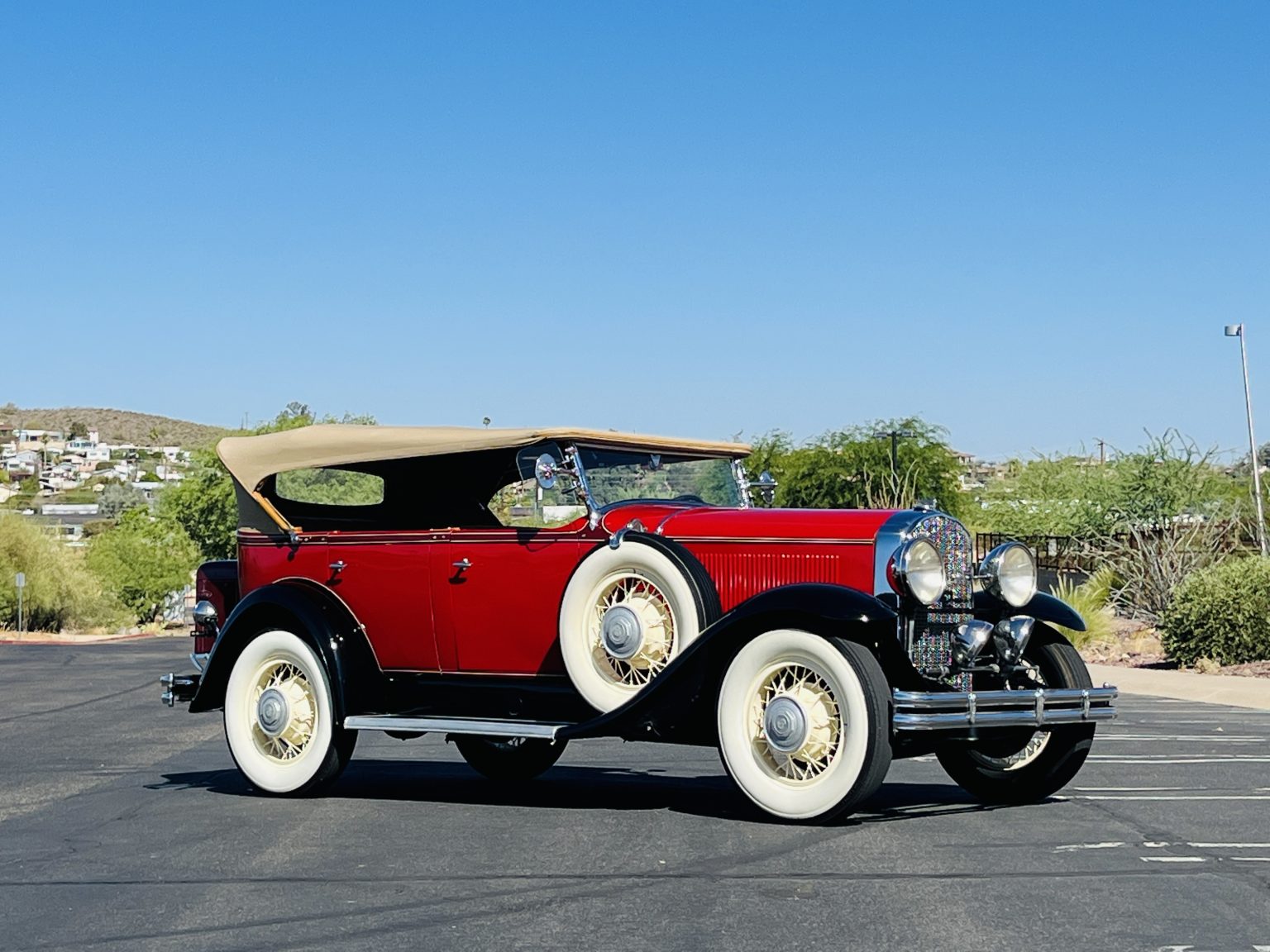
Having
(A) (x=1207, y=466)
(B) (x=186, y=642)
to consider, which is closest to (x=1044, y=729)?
(A) (x=1207, y=466)

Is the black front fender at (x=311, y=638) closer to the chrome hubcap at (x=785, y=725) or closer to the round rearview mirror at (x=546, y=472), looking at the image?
the round rearview mirror at (x=546, y=472)

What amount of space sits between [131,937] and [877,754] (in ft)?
11.4

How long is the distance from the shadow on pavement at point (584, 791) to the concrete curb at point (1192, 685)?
931 cm

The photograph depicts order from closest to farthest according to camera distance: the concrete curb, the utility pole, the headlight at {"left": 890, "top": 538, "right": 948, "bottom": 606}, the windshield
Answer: the headlight at {"left": 890, "top": 538, "right": 948, "bottom": 606}
the windshield
the concrete curb
the utility pole

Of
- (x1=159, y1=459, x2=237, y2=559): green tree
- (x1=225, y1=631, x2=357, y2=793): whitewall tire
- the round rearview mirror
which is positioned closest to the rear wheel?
(x1=225, y1=631, x2=357, y2=793): whitewall tire

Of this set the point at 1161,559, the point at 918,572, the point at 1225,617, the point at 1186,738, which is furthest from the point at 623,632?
A: the point at 1161,559

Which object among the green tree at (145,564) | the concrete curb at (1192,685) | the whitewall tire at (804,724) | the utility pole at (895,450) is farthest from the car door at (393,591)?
the green tree at (145,564)

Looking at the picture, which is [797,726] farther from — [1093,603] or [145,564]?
[145,564]

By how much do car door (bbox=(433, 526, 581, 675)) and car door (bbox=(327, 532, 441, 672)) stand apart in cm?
11

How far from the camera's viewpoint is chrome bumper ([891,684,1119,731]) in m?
7.74

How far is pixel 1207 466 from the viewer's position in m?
35.4

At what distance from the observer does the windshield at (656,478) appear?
9.68 meters

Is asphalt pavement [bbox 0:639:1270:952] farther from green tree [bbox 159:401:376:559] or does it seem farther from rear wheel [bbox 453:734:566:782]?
green tree [bbox 159:401:376:559]

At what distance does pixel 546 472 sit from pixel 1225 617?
52.4ft
